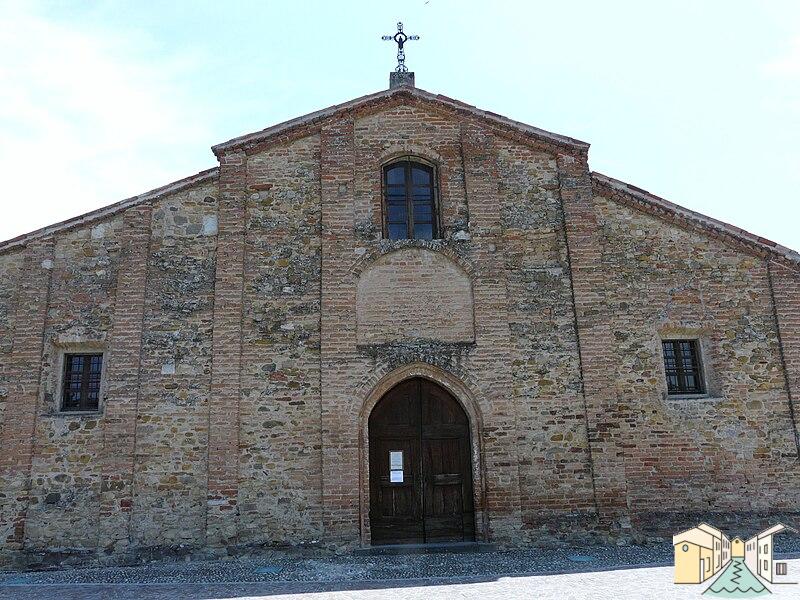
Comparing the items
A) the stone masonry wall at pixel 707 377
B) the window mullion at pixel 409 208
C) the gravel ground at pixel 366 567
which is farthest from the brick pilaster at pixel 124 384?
the stone masonry wall at pixel 707 377

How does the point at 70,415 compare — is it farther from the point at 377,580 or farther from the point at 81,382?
the point at 377,580

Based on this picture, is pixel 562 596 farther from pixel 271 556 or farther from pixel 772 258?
pixel 772 258

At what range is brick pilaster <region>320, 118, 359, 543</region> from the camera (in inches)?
390

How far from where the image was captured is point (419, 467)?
10438 millimetres

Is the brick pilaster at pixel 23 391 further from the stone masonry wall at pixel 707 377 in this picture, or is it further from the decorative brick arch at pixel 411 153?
the stone masonry wall at pixel 707 377

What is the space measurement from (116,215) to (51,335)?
2.20 meters

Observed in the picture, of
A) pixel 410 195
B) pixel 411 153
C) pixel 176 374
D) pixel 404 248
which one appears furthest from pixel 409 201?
pixel 176 374

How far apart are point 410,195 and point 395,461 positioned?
454cm

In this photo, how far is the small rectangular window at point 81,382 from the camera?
1041cm

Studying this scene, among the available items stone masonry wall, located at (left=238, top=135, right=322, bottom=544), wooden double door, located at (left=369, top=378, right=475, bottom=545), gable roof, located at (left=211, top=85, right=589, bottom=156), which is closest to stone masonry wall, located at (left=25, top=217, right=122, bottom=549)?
stone masonry wall, located at (left=238, top=135, right=322, bottom=544)

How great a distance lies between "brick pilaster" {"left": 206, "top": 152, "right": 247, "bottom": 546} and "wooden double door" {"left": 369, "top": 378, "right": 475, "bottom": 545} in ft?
7.05

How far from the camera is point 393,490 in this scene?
34.1 feet

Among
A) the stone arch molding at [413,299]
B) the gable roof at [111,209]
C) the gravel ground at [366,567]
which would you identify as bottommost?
the gravel ground at [366,567]

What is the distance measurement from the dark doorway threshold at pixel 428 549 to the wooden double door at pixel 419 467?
0.16 meters
